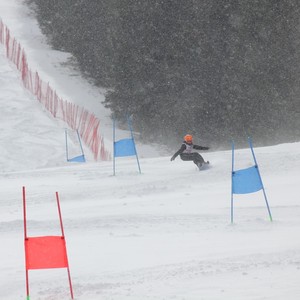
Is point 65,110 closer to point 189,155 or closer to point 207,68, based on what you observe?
point 207,68

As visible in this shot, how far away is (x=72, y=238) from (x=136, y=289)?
3.73m

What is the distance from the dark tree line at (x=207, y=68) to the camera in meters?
34.1

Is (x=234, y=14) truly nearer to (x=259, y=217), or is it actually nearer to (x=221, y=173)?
(x=221, y=173)

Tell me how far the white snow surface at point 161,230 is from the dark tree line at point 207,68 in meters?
12.5

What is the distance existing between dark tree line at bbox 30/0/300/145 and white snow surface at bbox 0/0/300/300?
12475 mm

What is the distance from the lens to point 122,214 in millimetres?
14320

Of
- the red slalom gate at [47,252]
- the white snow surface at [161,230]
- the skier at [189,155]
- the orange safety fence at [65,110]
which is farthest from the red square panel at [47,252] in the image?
the orange safety fence at [65,110]

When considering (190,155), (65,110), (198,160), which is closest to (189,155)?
(190,155)

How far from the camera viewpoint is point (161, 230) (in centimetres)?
1271

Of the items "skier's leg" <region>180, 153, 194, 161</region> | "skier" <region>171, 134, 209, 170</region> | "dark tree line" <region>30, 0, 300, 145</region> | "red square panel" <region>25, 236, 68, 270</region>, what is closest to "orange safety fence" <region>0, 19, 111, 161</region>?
"dark tree line" <region>30, 0, 300, 145</region>

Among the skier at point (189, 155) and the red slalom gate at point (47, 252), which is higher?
the red slalom gate at point (47, 252)

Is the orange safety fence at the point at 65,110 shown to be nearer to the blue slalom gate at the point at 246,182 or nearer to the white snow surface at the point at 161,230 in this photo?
the white snow surface at the point at 161,230

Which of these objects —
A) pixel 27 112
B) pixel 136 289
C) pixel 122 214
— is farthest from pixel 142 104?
pixel 136 289

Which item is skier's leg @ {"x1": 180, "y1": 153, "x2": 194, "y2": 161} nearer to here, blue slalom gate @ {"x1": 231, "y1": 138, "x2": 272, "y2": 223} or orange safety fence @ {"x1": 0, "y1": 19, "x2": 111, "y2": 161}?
blue slalom gate @ {"x1": 231, "y1": 138, "x2": 272, "y2": 223}
